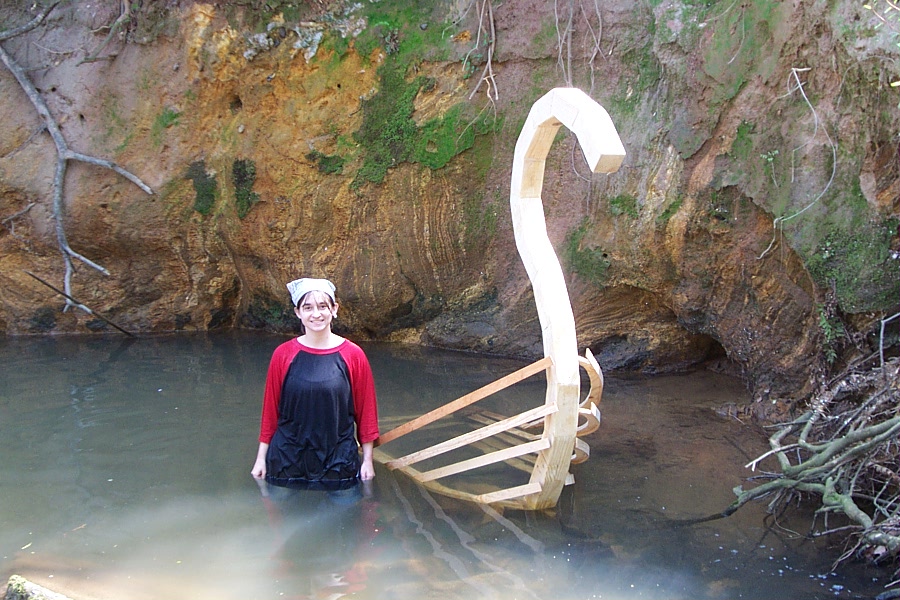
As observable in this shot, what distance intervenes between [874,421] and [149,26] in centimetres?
710

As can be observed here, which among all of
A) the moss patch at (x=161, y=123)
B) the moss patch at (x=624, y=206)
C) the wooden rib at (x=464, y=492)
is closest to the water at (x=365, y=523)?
the wooden rib at (x=464, y=492)

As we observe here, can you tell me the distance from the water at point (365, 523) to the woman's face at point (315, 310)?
36.9 inches

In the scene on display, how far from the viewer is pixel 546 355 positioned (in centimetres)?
379

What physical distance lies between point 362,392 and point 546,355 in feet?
3.35

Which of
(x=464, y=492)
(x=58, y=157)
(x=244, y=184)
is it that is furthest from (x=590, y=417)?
(x=58, y=157)

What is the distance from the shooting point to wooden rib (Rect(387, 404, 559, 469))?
3711mm

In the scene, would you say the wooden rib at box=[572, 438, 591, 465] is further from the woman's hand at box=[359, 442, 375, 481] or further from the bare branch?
the bare branch

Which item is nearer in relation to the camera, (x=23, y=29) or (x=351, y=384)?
(x=351, y=384)

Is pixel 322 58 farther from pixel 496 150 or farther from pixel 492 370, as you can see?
pixel 492 370

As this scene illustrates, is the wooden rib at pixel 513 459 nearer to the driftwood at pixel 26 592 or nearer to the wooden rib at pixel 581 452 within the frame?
the wooden rib at pixel 581 452

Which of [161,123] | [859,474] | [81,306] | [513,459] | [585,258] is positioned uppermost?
[161,123]

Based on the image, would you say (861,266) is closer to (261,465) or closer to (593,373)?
(593,373)

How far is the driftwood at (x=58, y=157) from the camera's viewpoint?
25.3ft

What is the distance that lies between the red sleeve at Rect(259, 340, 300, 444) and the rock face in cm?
328
